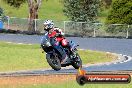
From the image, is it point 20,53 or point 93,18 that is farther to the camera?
point 93,18

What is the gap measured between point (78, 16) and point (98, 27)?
733cm

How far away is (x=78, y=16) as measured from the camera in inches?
3051

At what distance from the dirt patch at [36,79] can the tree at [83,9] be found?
54.0 metres

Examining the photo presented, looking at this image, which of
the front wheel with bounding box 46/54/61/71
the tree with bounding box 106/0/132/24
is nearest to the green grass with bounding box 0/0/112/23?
the tree with bounding box 106/0/132/24

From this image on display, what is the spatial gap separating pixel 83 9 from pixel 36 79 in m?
55.9

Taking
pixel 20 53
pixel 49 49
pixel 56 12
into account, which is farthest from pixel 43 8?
pixel 49 49

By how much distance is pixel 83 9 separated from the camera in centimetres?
7688

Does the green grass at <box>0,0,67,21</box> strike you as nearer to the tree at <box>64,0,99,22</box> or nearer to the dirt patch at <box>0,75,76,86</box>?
the tree at <box>64,0,99,22</box>

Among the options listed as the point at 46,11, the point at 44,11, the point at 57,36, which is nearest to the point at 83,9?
the point at 44,11

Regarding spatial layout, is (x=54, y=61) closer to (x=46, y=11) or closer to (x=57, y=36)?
(x=57, y=36)

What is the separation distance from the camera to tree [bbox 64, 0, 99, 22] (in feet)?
250

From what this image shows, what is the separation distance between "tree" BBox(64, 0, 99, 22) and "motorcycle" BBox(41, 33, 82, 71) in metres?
68.4

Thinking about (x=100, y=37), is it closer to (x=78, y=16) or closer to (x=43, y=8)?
(x=78, y=16)

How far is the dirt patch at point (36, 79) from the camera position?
21.2 metres
